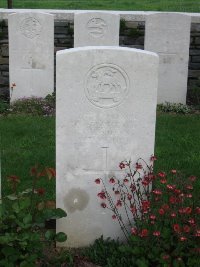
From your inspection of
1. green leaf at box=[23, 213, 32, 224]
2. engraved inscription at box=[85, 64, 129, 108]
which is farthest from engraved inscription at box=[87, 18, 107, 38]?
green leaf at box=[23, 213, 32, 224]

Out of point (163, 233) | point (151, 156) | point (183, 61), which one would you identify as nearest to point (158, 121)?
point (183, 61)

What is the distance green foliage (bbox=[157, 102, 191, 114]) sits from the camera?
→ 296 inches

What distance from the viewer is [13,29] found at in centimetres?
749

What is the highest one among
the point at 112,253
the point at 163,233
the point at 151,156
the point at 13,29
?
the point at 13,29

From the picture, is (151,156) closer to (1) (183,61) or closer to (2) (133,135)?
(2) (133,135)

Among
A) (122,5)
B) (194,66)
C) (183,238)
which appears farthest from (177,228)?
(122,5)

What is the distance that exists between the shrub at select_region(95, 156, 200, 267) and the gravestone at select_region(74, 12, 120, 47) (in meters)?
4.19

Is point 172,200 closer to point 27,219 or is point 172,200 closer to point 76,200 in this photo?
point 76,200

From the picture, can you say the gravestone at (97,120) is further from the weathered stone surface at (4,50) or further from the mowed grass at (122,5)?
the mowed grass at (122,5)

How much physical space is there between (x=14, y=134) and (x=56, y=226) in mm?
2671

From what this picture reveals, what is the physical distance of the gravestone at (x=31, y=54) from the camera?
7453mm

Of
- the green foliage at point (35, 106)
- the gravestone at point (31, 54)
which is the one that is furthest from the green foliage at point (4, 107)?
the gravestone at point (31, 54)

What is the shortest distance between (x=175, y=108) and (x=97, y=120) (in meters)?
4.26

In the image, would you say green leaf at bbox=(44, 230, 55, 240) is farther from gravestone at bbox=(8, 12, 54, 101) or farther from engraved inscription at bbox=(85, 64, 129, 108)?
gravestone at bbox=(8, 12, 54, 101)
